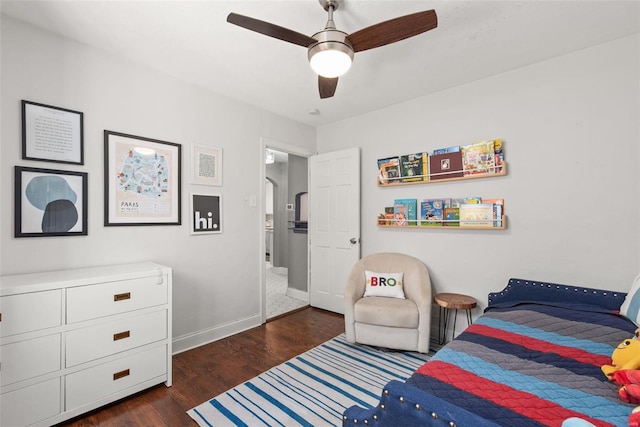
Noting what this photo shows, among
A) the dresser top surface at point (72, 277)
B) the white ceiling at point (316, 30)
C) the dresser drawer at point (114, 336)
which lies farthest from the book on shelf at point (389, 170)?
the dresser drawer at point (114, 336)

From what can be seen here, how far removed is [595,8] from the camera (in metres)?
1.79

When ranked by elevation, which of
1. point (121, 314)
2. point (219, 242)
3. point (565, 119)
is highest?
point (565, 119)

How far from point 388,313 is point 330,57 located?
2086mm

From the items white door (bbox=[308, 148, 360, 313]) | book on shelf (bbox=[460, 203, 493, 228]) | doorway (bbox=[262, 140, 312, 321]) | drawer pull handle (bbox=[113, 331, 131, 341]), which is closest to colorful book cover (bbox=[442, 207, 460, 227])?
book on shelf (bbox=[460, 203, 493, 228])

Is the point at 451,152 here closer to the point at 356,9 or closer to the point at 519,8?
the point at 519,8

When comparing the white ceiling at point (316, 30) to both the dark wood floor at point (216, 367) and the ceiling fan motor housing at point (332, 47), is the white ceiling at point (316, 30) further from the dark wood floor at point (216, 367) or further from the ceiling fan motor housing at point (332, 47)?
the dark wood floor at point (216, 367)

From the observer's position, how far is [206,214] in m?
2.90

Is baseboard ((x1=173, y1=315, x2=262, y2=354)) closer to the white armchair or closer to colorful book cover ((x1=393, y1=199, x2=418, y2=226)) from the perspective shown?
the white armchair

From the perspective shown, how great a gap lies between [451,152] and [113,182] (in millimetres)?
3053

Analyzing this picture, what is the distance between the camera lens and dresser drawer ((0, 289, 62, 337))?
1.55 metres

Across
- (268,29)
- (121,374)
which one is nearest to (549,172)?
(268,29)

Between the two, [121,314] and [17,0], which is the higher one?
[17,0]

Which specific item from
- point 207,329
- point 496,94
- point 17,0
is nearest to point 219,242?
point 207,329

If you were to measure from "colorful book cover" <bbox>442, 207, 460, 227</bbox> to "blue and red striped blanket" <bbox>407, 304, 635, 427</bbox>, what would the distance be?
1.08 meters
